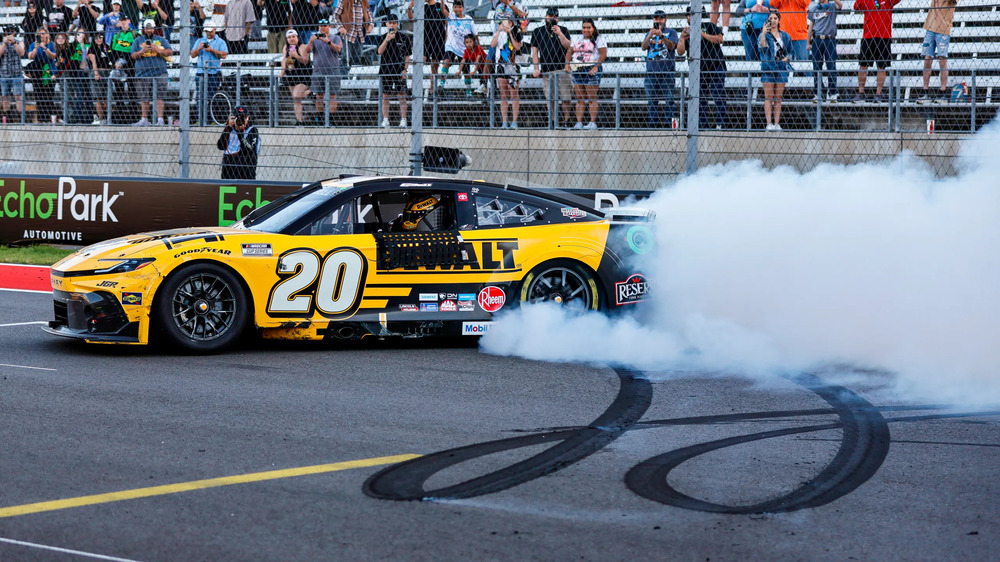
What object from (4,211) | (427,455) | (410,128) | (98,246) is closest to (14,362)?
(98,246)

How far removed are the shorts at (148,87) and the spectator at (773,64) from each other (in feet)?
25.8

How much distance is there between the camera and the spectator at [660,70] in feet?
40.4

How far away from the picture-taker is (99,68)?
16.0 meters

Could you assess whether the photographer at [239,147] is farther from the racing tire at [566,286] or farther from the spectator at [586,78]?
the racing tire at [566,286]

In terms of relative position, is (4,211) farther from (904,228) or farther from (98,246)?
(904,228)

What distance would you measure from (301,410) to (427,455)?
4.08 feet

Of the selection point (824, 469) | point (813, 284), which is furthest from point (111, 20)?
point (824, 469)

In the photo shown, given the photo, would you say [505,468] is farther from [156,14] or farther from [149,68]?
[156,14]

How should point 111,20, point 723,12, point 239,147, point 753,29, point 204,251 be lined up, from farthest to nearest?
point 111,20
point 239,147
point 753,29
point 723,12
point 204,251

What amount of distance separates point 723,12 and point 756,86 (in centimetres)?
87

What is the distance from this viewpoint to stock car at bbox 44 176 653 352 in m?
7.95

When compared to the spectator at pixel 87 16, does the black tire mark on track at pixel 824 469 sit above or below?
below

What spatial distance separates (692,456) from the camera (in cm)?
554

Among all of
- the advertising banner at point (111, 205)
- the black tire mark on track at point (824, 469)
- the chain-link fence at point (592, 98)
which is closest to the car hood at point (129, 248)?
the black tire mark on track at point (824, 469)
